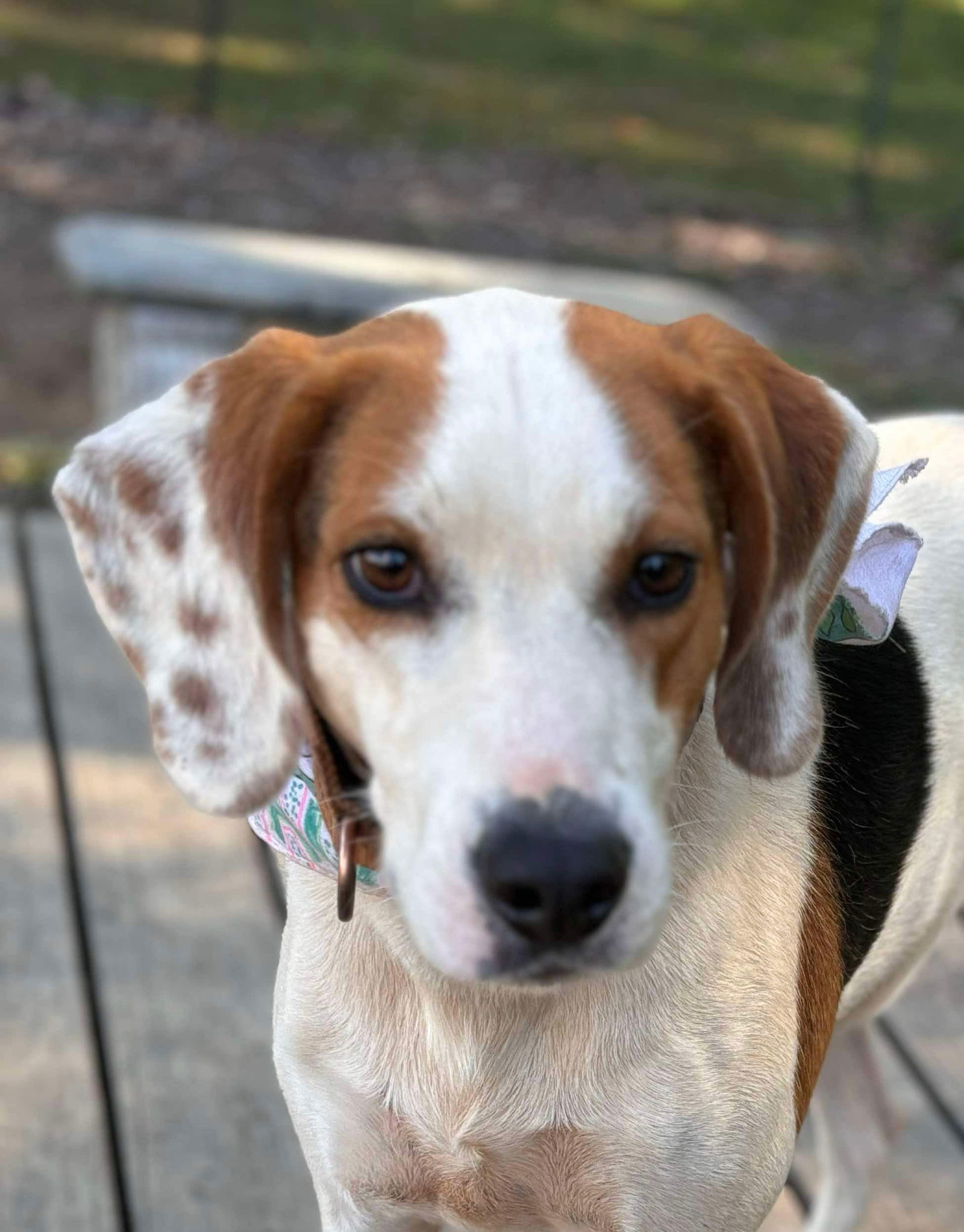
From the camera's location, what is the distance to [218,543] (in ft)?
5.45

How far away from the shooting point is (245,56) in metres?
10.1

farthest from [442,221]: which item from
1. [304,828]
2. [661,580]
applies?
[661,580]

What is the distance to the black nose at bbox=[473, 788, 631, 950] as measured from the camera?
1.44 m

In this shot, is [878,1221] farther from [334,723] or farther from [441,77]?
[441,77]

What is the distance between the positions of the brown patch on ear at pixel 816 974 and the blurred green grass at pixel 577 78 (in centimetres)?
771

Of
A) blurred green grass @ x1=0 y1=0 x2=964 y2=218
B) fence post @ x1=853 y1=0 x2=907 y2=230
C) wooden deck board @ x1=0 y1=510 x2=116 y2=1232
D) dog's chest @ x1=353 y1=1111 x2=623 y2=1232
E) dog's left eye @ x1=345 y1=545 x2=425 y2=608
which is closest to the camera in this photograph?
dog's left eye @ x1=345 y1=545 x2=425 y2=608

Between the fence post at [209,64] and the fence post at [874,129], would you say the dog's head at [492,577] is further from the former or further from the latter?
the fence post at [209,64]

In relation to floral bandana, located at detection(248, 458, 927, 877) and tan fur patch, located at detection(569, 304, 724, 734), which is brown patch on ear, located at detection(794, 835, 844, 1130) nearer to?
floral bandana, located at detection(248, 458, 927, 877)

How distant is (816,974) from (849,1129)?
805 millimetres

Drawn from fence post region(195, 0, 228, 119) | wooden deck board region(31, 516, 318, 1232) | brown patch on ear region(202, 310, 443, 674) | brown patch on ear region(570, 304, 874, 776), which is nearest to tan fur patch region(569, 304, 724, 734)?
brown patch on ear region(570, 304, 874, 776)

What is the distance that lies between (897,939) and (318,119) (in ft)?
27.4

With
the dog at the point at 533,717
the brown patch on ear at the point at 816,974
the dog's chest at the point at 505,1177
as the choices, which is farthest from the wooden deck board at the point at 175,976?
the brown patch on ear at the point at 816,974

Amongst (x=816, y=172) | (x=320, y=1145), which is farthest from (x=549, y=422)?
(x=816, y=172)

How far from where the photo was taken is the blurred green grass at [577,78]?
9.66 meters
